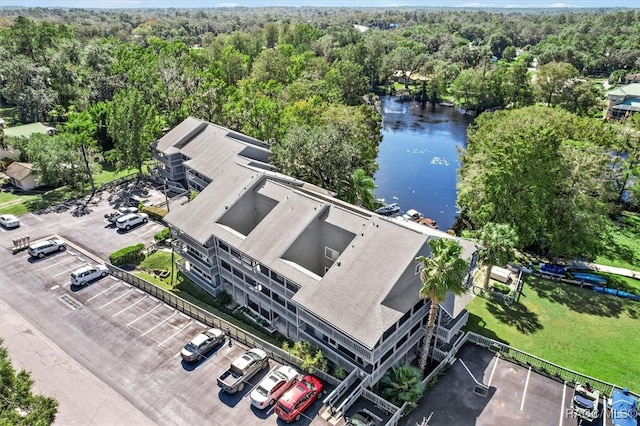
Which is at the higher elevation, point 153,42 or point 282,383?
point 153,42

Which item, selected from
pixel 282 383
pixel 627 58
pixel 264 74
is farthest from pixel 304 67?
pixel 627 58

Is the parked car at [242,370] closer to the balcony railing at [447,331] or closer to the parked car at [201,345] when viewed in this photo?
the parked car at [201,345]

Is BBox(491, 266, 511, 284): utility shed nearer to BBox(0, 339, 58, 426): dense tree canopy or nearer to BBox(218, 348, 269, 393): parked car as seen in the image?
BBox(218, 348, 269, 393): parked car

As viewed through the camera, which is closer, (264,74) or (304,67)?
(264,74)

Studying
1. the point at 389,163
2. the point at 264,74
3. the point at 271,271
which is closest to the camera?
the point at 271,271

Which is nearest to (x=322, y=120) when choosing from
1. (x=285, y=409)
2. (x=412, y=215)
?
(x=412, y=215)

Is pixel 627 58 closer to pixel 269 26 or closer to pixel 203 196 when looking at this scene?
pixel 269 26
